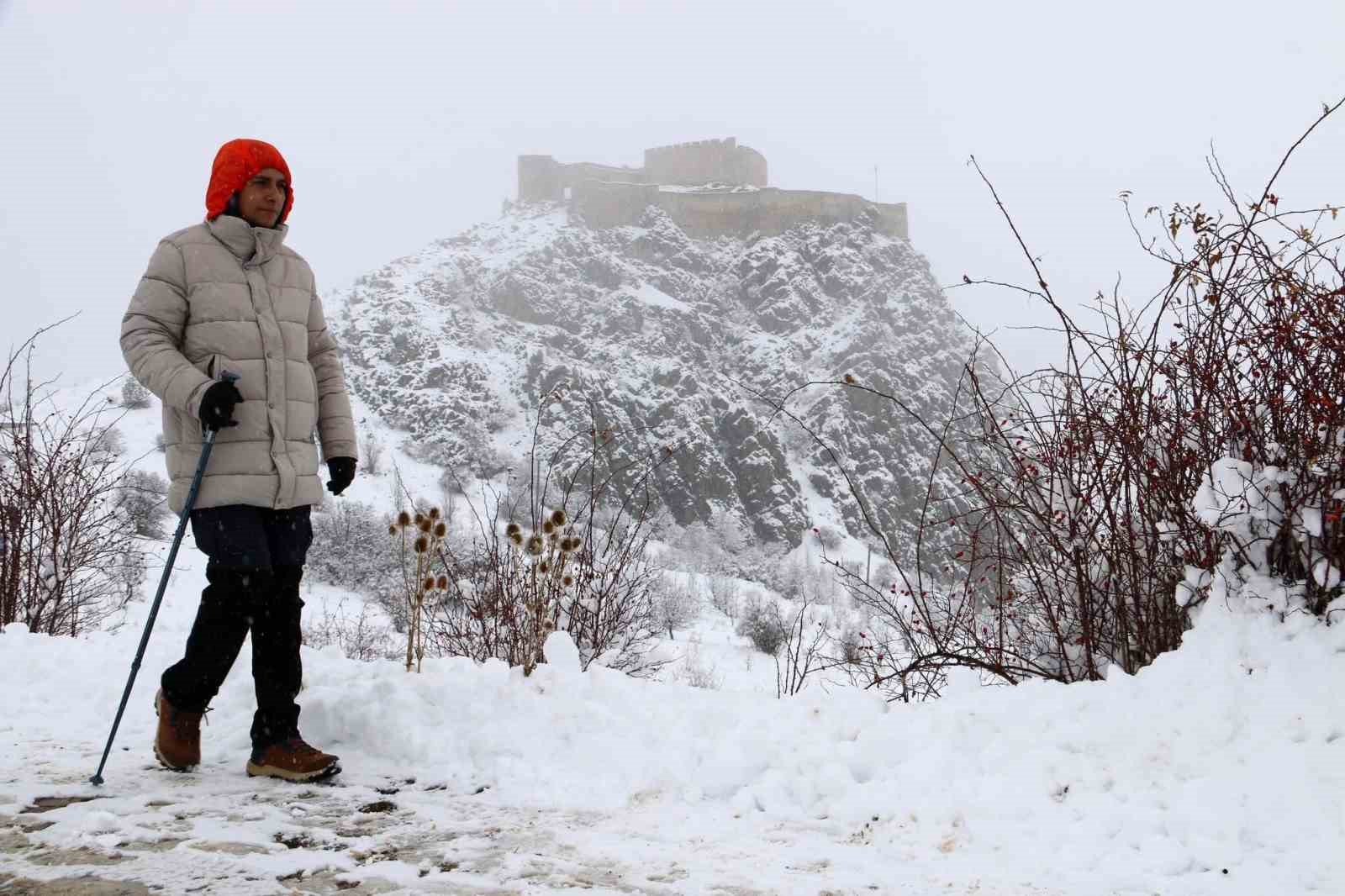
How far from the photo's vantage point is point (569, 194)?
77312 millimetres

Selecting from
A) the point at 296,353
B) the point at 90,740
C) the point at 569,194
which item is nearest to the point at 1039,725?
the point at 296,353

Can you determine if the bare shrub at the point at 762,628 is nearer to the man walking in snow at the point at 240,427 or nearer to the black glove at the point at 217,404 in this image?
the man walking in snow at the point at 240,427

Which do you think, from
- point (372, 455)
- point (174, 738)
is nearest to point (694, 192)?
point (372, 455)

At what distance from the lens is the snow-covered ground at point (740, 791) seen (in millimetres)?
1604

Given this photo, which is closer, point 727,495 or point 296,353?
point 296,353

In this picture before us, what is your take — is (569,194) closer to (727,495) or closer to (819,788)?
(727,495)

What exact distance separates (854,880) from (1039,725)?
69 cm

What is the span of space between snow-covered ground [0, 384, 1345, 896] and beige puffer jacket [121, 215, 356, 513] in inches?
30.3

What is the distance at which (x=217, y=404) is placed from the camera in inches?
82.5

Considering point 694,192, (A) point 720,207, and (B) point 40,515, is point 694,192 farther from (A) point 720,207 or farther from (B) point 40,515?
(B) point 40,515

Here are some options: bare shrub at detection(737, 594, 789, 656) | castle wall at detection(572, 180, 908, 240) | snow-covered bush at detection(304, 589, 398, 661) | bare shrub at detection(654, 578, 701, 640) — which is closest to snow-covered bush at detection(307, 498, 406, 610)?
snow-covered bush at detection(304, 589, 398, 661)

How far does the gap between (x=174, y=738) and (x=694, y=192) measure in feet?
242

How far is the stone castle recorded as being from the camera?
240 ft

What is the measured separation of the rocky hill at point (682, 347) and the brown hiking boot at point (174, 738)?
48.8 meters
